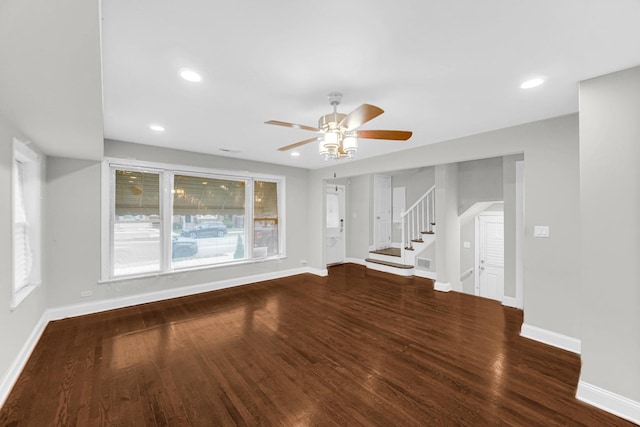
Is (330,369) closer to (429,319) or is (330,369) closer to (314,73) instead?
(429,319)

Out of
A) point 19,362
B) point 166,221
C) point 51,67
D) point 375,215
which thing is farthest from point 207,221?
point 375,215

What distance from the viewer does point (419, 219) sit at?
623cm

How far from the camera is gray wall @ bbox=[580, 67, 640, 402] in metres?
1.96

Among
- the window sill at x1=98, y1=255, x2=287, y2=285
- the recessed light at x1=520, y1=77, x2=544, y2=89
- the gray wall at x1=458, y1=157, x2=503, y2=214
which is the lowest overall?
the window sill at x1=98, y1=255, x2=287, y2=285

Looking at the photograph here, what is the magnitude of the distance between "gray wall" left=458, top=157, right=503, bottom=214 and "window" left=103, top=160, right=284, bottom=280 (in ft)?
12.1

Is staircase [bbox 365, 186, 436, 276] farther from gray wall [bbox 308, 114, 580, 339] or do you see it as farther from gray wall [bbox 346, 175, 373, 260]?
gray wall [bbox 308, 114, 580, 339]

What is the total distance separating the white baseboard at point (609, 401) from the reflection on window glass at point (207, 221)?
4933 mm

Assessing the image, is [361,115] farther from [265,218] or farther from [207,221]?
[265,218]

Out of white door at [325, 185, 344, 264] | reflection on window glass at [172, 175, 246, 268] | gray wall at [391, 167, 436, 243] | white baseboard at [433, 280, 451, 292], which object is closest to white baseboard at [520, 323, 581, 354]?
white baseboard at [433, 280, 451, 292]

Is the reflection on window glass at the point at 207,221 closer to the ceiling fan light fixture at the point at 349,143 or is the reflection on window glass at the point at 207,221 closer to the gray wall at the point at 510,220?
the ceiling fan light fixture at the point at 349,143

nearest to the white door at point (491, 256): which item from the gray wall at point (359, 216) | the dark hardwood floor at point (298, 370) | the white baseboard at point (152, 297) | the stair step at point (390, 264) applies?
the stair step at point (390, 264)

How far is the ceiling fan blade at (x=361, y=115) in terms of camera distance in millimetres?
1932

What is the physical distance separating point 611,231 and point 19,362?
520cm

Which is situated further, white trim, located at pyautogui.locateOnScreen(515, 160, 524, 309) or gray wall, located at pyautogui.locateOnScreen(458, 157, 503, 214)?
gray wall, located at pyautogui.locateOnScreen(458, 157, 503, 214)
